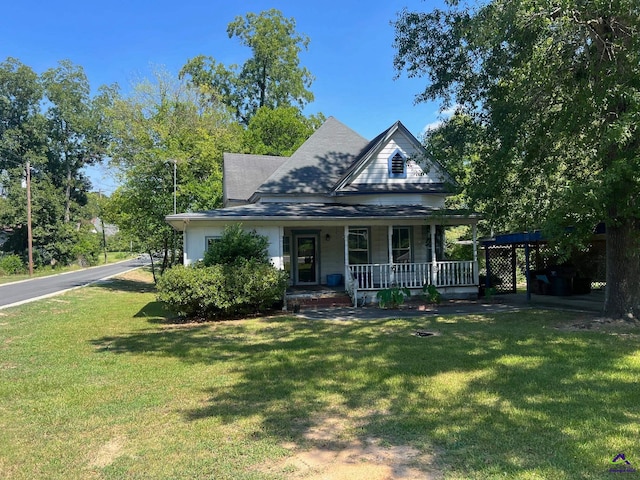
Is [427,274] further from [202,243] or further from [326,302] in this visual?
[202,243]

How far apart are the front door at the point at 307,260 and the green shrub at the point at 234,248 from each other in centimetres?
340

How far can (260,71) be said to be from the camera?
43375 millimetres

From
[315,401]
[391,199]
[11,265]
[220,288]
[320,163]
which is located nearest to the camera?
[315,401]

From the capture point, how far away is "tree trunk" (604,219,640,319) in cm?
970

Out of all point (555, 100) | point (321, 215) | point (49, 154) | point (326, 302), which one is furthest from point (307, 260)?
point (49, 154)

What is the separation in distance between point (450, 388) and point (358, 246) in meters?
10.9

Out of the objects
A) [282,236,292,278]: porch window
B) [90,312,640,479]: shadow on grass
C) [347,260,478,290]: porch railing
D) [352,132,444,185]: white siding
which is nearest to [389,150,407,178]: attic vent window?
[352,132,444,185]: white siding

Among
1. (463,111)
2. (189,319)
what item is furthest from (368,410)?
(463,111)

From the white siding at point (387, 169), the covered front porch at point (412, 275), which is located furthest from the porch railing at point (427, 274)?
the white siding at point (387, 169)

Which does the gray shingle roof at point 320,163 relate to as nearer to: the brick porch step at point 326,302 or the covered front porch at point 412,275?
the covered front porch at point 412,275

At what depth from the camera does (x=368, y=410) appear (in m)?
4.92

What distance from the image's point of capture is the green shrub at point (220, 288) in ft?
37.7

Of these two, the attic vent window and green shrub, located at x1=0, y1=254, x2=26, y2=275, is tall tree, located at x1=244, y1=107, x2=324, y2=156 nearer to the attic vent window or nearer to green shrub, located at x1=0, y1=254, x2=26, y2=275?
the attic vent window

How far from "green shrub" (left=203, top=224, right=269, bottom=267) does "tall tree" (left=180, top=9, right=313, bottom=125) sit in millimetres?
32399
